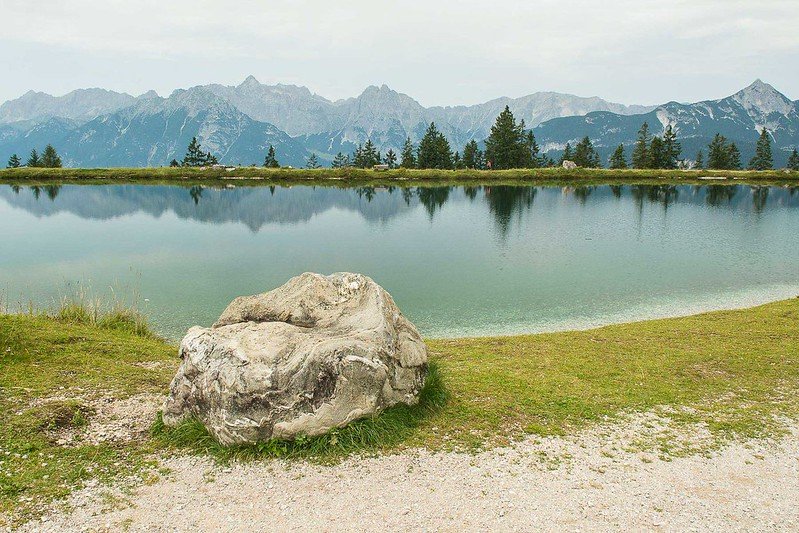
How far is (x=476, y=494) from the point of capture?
7473 millimetres

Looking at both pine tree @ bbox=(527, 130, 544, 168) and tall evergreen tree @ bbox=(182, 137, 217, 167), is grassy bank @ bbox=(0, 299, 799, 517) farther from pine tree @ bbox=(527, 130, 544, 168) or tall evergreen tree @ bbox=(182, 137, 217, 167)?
pine tree @ bbox=(527, 130, 544, 168)

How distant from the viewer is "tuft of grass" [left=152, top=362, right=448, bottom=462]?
842 centimetres

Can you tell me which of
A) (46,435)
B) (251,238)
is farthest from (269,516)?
(251,238)

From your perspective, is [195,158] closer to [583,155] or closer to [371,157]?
[371,157]

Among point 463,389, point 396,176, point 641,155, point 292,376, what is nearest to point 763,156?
point 641,155

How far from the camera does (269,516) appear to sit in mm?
6984

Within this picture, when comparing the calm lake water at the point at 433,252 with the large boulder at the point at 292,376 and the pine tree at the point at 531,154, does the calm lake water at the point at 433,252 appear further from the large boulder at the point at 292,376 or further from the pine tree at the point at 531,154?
the pine tree at the point at 531,154

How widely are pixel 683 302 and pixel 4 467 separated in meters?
25.1

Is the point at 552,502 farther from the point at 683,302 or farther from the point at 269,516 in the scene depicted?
the point at 683,302

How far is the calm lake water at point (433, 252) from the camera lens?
23047mm

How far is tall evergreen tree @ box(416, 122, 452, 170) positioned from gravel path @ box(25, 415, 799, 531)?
352 feet

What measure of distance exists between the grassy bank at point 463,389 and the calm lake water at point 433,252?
494cm

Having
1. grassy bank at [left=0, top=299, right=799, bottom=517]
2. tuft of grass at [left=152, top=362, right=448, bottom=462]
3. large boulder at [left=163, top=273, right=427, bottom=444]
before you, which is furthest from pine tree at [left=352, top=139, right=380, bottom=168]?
tuft of grass at [left=152, top=362, right=448, bottom=462]

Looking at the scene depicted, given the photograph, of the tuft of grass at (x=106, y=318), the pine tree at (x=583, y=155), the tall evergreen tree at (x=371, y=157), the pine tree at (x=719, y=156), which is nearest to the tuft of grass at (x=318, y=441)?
the tuft of grass at (x=106, y=318)
